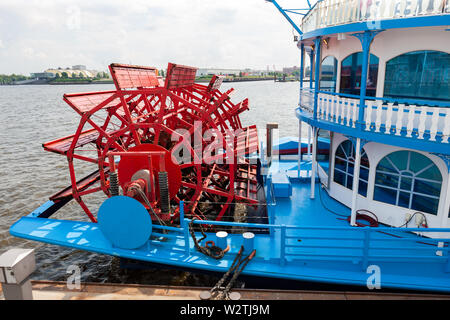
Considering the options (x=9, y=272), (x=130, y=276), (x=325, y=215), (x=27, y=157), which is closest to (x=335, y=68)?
(x=325, y=215)

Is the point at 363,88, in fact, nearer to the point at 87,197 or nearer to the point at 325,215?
the point at 325,215

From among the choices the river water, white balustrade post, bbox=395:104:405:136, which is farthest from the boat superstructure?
the river water

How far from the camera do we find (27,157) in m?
17.1

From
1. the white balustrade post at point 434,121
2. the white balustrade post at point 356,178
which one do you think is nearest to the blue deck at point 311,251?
the white balustrade post at point 356,178

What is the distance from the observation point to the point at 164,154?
612 centimetres

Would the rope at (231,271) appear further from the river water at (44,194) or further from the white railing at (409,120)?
the white railing at (409,120)

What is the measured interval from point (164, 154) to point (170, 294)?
8.20ft

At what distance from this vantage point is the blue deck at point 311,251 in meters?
4.79

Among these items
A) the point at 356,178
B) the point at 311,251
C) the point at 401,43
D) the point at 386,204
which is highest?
the point at 401,43

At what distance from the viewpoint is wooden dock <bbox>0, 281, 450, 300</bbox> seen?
4457 mm

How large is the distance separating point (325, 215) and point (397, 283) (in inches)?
87.5

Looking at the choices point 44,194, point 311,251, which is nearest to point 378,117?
point 311,251

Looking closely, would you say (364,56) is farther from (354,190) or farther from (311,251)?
(311,251)

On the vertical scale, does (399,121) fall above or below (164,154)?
above
